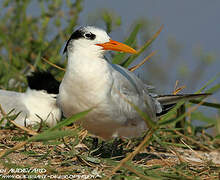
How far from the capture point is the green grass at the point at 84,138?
206 cm

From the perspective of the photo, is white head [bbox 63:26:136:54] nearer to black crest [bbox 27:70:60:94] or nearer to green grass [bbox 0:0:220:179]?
green grass [bbox 0:0:220:179]

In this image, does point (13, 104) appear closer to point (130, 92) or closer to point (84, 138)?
point (84, 138)

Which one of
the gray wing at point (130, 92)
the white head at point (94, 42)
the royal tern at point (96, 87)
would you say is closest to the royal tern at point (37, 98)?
the gray wing at point (130, 92)

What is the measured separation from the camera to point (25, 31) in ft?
15.9

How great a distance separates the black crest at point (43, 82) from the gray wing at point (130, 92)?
139 centimetres

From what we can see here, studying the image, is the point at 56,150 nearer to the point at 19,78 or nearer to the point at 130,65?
the point at 130,65

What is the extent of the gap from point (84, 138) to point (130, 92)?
0.62 m


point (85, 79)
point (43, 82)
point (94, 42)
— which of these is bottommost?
point (43, 82)

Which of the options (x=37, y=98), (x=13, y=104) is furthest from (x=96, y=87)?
(x=37, y=98)

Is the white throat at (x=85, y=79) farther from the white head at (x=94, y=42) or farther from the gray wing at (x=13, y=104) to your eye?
the gray wing at (x=13, y=104)

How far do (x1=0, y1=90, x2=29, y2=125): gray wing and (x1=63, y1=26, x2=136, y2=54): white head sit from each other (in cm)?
144

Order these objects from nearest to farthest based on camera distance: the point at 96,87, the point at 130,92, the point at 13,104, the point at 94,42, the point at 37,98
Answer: the point at 96,87
the point at 94,42
the point at 130,92
the point at 13,104
the point at 37,98

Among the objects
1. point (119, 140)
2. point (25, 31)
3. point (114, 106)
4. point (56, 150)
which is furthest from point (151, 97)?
point (25, 31)

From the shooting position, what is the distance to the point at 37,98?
408 centimetres
